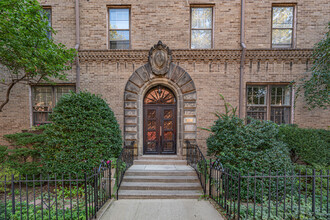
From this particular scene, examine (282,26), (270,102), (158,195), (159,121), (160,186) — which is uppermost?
(282,26)

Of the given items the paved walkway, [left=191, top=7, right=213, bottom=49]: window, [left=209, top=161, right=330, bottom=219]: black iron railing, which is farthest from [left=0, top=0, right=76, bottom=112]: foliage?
[left=209, top=161, right=330, bottom=219]: black iron railing

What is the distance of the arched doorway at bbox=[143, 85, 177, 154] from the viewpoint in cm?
692

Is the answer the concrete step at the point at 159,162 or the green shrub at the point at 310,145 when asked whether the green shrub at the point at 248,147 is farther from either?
the concrete step at the point at 159,162

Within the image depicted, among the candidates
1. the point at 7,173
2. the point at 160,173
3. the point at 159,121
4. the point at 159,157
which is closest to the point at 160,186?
the point at 160,173

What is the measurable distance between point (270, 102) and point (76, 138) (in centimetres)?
856

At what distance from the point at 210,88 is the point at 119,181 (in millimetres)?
5388

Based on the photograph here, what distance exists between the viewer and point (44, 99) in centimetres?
714

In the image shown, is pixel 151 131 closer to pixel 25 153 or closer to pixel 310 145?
pixel 25 153

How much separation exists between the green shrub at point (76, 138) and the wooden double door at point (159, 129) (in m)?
2.22

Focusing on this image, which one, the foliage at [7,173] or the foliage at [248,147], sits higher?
the foliage at [248,147]

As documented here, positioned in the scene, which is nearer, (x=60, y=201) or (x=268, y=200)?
(x=268, y=200)

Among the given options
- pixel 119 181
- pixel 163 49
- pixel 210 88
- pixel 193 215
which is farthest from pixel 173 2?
pixel 193 215

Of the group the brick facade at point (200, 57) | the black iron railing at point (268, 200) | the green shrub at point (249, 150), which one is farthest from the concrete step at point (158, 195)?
the brick facade at point (200, 57)

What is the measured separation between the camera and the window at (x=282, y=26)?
6.94 metres
